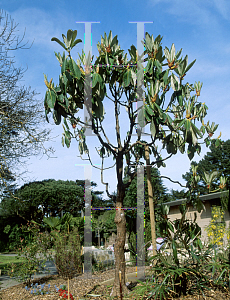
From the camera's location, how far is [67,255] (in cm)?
582

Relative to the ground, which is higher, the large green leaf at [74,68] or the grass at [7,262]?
the large green leaf at [74,68]

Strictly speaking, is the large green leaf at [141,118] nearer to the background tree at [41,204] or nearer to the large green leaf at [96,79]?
the large green leaf at [96,79]

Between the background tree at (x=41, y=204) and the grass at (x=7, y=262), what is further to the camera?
the background tree at (x=41, y=204)

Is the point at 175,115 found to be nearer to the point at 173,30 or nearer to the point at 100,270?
the point at 173,30

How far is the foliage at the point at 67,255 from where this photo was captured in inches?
226

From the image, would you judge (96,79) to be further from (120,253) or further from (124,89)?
(120,253)

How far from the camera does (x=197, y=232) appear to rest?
173 inches

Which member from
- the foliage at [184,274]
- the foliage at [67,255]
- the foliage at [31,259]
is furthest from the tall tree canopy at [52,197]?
the foliage at [184,274]

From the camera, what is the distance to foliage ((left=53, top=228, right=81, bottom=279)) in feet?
18.9

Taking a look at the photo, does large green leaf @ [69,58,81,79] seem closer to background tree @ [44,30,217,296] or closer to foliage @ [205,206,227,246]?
background tree @ [44,30,217,296]

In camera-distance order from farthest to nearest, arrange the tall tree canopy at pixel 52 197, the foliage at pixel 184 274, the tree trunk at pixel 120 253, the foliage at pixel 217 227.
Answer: the tall tree canopy at pixel 52 197 → the foliage at pixel 217 227 → the tree trunk at pixel 120 253 → the foliage at pixel 184 274

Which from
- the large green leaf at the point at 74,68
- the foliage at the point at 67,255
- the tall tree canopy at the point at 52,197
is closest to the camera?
the large green leaf at the point at 74,68

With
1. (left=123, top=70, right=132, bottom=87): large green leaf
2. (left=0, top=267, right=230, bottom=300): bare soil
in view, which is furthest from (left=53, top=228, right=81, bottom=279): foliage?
(left=123, top=70, right=132, bottom=87): large green leaf

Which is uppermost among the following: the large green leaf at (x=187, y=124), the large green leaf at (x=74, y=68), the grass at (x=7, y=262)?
the large green leaf at (x=74, y=68)
